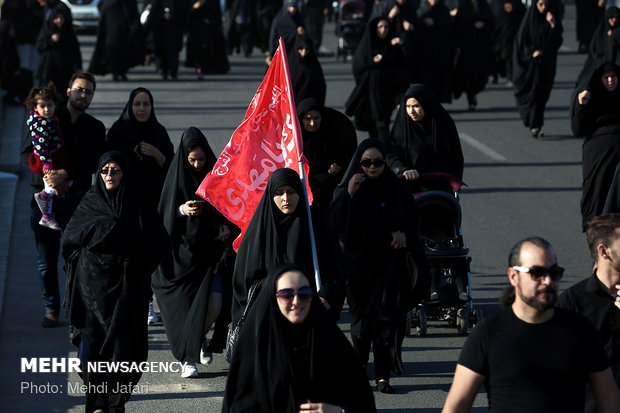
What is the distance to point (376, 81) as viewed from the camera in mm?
15453

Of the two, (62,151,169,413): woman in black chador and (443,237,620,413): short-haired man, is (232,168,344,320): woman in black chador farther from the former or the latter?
(443,237,620,413): short-haired man

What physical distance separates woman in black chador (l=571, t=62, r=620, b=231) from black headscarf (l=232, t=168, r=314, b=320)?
4.14m

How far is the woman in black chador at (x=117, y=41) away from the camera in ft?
71.7

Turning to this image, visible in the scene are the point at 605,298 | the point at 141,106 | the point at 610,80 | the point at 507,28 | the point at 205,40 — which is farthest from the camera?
the point at 205,40

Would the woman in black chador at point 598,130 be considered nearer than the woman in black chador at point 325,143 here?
No

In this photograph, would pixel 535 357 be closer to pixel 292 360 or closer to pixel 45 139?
pixel 292 360

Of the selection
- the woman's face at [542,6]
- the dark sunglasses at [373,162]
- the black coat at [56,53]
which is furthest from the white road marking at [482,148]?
the dark sunglasses at [373,162]

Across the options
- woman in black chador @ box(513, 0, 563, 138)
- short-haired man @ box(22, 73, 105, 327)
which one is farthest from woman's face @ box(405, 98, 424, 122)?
woman in black chador @ box(513, 0, 563, 138)

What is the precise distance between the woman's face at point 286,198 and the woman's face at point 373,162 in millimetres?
1250

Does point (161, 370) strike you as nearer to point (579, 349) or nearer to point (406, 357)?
point (406, 357)

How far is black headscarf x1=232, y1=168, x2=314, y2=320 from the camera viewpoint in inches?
272

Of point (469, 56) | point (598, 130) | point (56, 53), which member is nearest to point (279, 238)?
point (598, 130)

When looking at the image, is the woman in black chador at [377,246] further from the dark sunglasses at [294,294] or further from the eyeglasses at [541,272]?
the eyeglasses at [541,272]

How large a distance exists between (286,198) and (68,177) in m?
2.67
